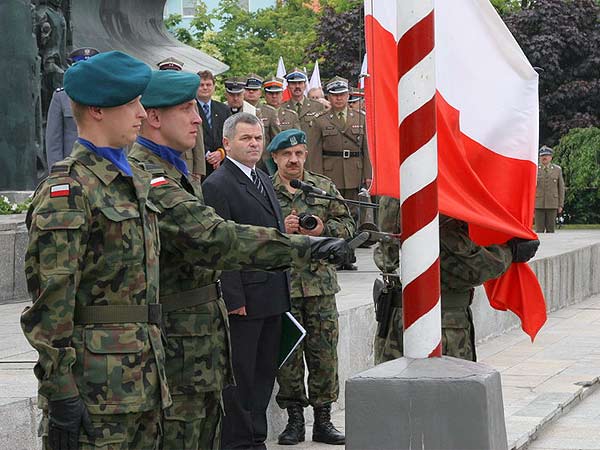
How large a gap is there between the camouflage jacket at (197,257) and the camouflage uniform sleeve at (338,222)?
3.07 metres

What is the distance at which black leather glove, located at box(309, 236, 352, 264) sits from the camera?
5.23 metres

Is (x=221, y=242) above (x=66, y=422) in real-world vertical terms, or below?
above

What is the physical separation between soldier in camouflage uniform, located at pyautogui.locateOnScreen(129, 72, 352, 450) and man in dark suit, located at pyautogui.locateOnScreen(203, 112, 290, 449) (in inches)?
58.1

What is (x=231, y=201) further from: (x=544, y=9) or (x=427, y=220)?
(x=544, y=9)

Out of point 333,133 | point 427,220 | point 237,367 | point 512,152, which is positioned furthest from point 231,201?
point 333,133

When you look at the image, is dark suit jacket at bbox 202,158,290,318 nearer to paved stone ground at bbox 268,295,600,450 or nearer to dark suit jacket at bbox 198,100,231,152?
paved stone ground at bbox 268,295,600,450

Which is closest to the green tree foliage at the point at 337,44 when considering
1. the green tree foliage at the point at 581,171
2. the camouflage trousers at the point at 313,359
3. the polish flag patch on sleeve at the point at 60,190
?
the green tree foliage at the point at 581,171

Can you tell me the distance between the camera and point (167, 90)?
574cm

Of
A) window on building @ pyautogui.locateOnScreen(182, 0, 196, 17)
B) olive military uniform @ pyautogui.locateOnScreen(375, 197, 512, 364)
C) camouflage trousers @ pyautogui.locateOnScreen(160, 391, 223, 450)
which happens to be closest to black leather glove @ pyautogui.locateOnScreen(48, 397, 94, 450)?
camouflage trousers @ pyautogui.locateOnScreen(160, 391, 223, 450)

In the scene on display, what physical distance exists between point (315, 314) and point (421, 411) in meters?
3.81

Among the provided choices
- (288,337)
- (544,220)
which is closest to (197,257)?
(288,337)

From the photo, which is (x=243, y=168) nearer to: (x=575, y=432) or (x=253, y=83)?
(x=575, y=432)

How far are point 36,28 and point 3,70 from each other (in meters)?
1.00

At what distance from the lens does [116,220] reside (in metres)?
4.84
